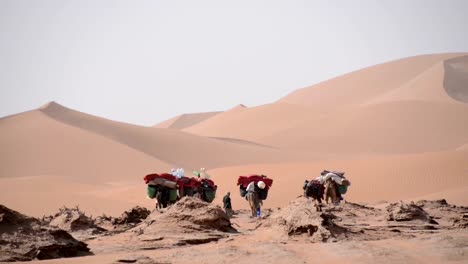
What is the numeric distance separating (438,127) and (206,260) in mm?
62638

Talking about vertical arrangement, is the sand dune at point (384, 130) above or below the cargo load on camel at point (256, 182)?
above

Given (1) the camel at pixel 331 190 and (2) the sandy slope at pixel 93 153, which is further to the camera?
(2) the sandy slope at pixel 93 153

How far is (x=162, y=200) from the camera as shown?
1658 centimetres

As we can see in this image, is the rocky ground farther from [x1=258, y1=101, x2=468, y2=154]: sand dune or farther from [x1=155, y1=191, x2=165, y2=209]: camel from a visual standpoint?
[x1=258, y1=101, x2=468, y2=154]: sand dune

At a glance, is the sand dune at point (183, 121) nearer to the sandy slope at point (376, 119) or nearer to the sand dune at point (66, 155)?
the sandy slope at point (376, 119)

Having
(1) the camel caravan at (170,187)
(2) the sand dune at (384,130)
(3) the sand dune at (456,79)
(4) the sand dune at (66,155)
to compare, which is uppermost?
(3) the sand dune at (456,79)

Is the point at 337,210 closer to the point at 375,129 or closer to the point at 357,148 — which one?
the point at 357,148

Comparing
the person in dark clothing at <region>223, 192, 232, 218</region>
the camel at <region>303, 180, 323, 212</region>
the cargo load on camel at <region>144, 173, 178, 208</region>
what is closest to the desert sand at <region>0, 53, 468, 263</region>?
the camel at <region>303, 180, 323, 212</region>

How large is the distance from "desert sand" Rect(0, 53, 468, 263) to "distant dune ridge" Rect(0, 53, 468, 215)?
14 centimetres

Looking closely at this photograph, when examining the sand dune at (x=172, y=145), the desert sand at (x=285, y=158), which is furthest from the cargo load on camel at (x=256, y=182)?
the sand dune at (x=172, y=145)

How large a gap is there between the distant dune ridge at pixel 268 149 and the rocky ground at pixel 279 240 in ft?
47.3

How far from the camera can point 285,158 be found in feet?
188

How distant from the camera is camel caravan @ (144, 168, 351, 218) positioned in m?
16.6

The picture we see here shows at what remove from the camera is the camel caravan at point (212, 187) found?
16.6m
